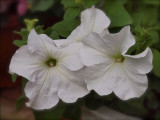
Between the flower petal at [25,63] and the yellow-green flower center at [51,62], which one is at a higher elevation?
the flower petal at [25,63]

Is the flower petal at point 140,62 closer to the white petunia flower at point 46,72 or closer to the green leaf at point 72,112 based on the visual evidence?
the white petunia flower at point 46,72

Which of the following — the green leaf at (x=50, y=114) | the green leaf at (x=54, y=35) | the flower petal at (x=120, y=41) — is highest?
the flower petal at (x=120, y=41)

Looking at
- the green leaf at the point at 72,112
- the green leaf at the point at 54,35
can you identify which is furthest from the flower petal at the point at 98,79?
the green leaf at the point at 72,112

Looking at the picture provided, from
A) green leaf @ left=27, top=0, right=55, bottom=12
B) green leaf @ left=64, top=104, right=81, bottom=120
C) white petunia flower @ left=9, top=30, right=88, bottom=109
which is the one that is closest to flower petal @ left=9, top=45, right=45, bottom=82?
white petunia flower @ left=9, top=30, right=88, bottom=109

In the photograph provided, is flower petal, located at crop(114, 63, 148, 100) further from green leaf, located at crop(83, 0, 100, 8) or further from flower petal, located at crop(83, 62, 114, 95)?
green leaf, located at crop(83, 0, 100, 8)

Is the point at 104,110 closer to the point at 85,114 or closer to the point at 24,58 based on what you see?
the point at 85,114

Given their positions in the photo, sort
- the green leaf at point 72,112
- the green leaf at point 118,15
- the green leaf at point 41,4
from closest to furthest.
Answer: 1. the green leaf at point 118,15
2. the green leaf at point 72,112
3. the green leaf at point 41,4

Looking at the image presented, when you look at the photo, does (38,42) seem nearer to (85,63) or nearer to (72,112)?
(85,63)

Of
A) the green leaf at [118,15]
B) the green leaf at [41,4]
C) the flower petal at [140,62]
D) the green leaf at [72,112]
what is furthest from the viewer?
the green leaf at [41,4]
